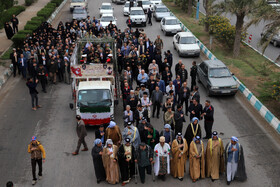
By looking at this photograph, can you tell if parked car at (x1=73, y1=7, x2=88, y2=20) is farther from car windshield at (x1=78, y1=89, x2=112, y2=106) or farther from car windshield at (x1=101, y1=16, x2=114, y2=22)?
car windshield at (x1=78, y1=89, x2=112, y2=106)

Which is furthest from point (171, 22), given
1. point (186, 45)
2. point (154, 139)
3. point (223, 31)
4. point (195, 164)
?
point (195, 164)

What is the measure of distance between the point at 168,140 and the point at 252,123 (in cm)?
540

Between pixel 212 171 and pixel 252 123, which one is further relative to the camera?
pixel 252 123

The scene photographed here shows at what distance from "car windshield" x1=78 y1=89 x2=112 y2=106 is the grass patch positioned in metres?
7.71

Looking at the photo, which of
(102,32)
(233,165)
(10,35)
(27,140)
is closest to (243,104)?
(233,165)

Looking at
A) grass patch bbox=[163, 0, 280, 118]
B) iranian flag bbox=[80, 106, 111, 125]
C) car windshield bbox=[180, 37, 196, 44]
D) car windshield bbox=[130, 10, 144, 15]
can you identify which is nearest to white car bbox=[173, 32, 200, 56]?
car windshield bbox=[180, 37, 196, 44]

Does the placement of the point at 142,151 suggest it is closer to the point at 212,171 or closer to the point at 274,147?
the point at 212,171

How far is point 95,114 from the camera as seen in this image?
14.0m

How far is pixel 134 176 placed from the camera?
11.2 m

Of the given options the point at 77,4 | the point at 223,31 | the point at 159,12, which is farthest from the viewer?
the point at 77,4

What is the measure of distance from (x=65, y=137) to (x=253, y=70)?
13.0 meters

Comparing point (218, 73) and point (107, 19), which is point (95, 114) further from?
point (107, 19)

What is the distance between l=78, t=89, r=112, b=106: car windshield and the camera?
1421 cm

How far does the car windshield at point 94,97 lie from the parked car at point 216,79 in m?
5.70
